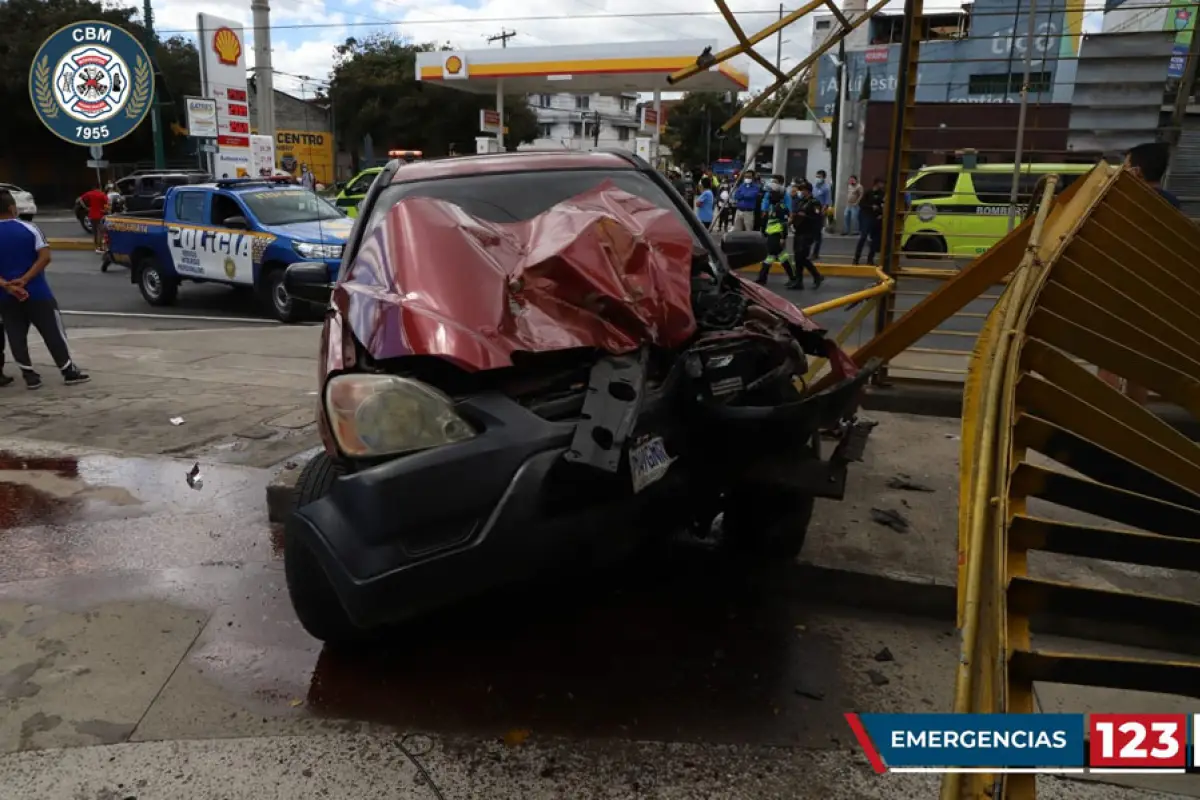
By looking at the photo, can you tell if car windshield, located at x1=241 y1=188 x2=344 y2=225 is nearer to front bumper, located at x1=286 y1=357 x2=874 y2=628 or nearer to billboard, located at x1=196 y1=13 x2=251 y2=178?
billboard, located at x1=196 y1=13 x2=251 y2=178

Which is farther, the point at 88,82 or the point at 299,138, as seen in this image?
the point at 299,138

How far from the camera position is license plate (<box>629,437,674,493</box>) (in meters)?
2.66

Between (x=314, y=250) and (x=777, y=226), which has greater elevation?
(x=777, y=226)

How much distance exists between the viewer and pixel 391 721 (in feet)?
9.65

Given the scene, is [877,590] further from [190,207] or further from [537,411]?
[190,207]

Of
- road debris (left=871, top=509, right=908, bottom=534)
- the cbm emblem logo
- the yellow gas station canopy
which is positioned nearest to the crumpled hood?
road debris (left=871, top=509, right=908, bottom=534)

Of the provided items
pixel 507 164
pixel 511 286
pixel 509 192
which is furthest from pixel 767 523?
pixel 507 164

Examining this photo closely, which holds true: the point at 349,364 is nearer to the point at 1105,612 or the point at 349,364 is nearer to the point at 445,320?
the point at 445,320

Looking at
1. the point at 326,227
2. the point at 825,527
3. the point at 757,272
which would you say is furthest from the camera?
the point at 757,272

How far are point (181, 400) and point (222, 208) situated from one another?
6.61 metres

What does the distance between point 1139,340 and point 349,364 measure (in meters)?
2.60

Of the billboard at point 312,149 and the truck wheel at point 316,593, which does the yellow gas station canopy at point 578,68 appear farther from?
the truck wheel at point 316,593

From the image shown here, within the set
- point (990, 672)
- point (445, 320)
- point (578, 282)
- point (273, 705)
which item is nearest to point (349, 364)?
point (445, 320)

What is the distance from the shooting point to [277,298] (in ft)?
38.9
